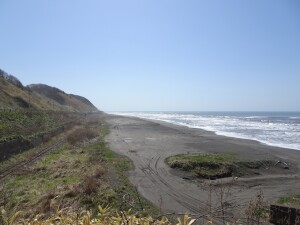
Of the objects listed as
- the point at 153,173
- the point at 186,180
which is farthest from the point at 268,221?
the point at 153,173

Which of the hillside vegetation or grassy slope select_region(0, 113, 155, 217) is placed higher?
the hillside vegetation

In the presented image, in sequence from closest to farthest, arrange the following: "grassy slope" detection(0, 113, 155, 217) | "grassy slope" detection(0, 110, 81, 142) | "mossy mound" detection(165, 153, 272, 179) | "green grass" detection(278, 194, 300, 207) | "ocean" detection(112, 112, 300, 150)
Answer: "grassy slope" detection(0, 113, 155, 217) → "green grass" detection(278, 194, 300, 207) → "mossy mound" detection(165, 153, 272, 179) → "grassy slope" detection(0, 110, 81, 142) → "ocean" detection(112, 112, 300, 150)

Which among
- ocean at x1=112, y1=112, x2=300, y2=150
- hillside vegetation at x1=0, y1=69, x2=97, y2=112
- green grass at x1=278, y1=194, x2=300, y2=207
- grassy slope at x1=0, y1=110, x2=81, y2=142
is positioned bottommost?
green grass at x1=278, y1=194, x2=300, y2=207

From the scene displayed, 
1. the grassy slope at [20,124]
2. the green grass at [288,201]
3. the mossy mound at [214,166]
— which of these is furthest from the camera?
the grassy slope at [20,124]

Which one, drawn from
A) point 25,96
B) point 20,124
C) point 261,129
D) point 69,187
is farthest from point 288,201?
point 25,96

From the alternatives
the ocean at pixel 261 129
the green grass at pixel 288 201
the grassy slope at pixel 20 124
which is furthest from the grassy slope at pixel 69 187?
the ocean at pixel 261 129

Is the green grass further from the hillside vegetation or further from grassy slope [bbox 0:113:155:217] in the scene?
the hillside vegetation

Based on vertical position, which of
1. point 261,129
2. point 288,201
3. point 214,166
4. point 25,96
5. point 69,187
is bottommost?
point 288,201

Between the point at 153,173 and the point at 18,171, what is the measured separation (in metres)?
9.46

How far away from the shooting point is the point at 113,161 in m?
24.8

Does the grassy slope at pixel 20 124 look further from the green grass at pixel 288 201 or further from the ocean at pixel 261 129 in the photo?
the ocean at pixel 261 129

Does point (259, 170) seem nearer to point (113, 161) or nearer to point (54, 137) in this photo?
point (113, 161)

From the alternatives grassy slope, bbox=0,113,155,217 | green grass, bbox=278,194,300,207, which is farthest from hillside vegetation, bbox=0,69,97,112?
green grass, bbox=278,194,300,207

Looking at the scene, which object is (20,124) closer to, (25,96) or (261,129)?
(25,96)
